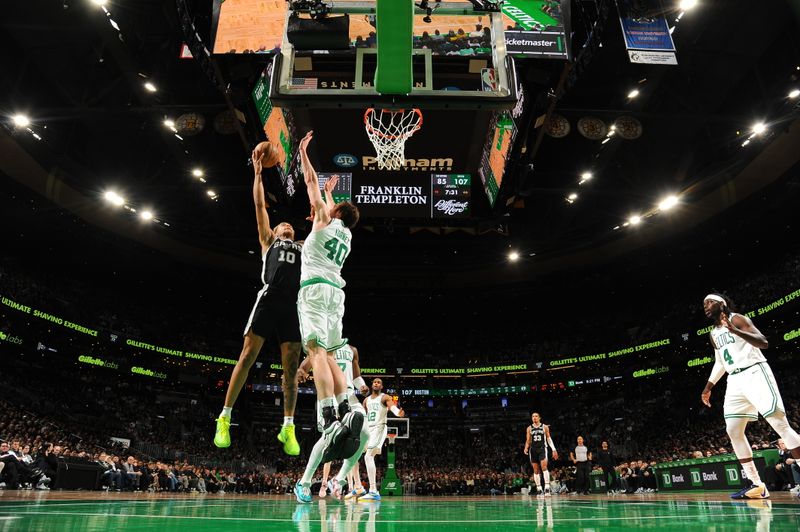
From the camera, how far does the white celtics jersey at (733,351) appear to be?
6.08m

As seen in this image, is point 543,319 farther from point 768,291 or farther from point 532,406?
point 768,291

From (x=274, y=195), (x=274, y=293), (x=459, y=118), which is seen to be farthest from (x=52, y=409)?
(x=274, y=293)

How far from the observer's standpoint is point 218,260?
101ft

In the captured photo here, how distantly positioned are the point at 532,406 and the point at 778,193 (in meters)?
20.1

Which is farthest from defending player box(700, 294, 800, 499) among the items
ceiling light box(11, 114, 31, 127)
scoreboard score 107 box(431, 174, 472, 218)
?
ceiling light box(11, 114, 31, 127)

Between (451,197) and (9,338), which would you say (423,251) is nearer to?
(451,197)

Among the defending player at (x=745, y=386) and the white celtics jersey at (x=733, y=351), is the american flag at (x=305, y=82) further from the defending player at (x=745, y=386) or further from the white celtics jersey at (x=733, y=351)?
the white celtics jersey at (x=733, y=351)

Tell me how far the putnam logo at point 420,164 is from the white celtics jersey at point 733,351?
772 cm

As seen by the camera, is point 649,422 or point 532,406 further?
point 532,406

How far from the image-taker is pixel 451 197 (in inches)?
481

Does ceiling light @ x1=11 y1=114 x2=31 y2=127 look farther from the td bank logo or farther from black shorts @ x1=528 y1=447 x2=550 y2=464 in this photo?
black shorts @ x1=528 y1=447 x2=550 y2=464

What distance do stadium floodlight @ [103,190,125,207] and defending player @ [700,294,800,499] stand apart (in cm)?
2118

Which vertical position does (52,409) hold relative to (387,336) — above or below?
below

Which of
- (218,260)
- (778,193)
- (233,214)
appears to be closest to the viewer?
(778,193)
